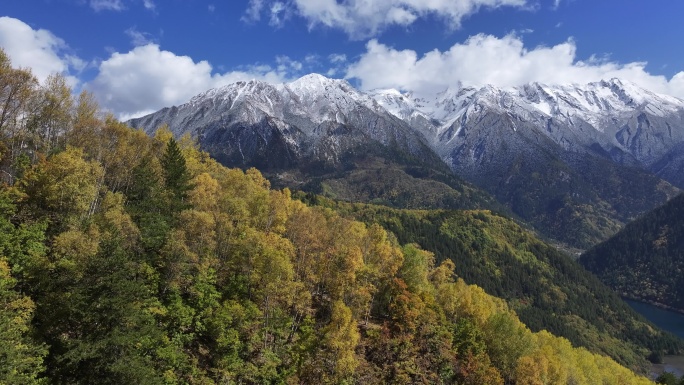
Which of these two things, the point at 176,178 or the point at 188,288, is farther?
the point at 176,178

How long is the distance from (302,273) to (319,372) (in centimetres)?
2255

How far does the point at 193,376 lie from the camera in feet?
179

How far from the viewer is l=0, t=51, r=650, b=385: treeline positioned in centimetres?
4359

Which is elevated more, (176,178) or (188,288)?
(176,178)

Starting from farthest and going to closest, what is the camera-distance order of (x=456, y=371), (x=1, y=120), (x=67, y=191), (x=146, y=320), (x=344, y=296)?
1. (x=456, y=371)
2. (x=344, y=296)
3. (x=1, y=120)
4. (x=67, y=191)
5. (x=146, y=320)

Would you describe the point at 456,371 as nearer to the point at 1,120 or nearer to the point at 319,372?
the point at 319,372

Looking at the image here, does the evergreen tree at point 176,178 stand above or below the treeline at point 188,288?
above

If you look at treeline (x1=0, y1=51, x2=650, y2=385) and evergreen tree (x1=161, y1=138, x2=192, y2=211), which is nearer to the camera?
treeline (x1=0, y1=51, x2=650, y2=385)

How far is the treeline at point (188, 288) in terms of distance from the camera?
143 ft

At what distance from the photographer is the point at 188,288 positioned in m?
62.2

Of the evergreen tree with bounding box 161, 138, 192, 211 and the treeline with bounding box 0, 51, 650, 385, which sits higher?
the evergreen tree with bounding box 161, 138, 192, 211

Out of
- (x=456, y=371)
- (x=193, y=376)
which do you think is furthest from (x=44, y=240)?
(x=456, y=371)

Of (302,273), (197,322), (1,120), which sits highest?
(1,120)

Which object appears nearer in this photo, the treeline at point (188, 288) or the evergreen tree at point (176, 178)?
the treeline at point (188, 288)
